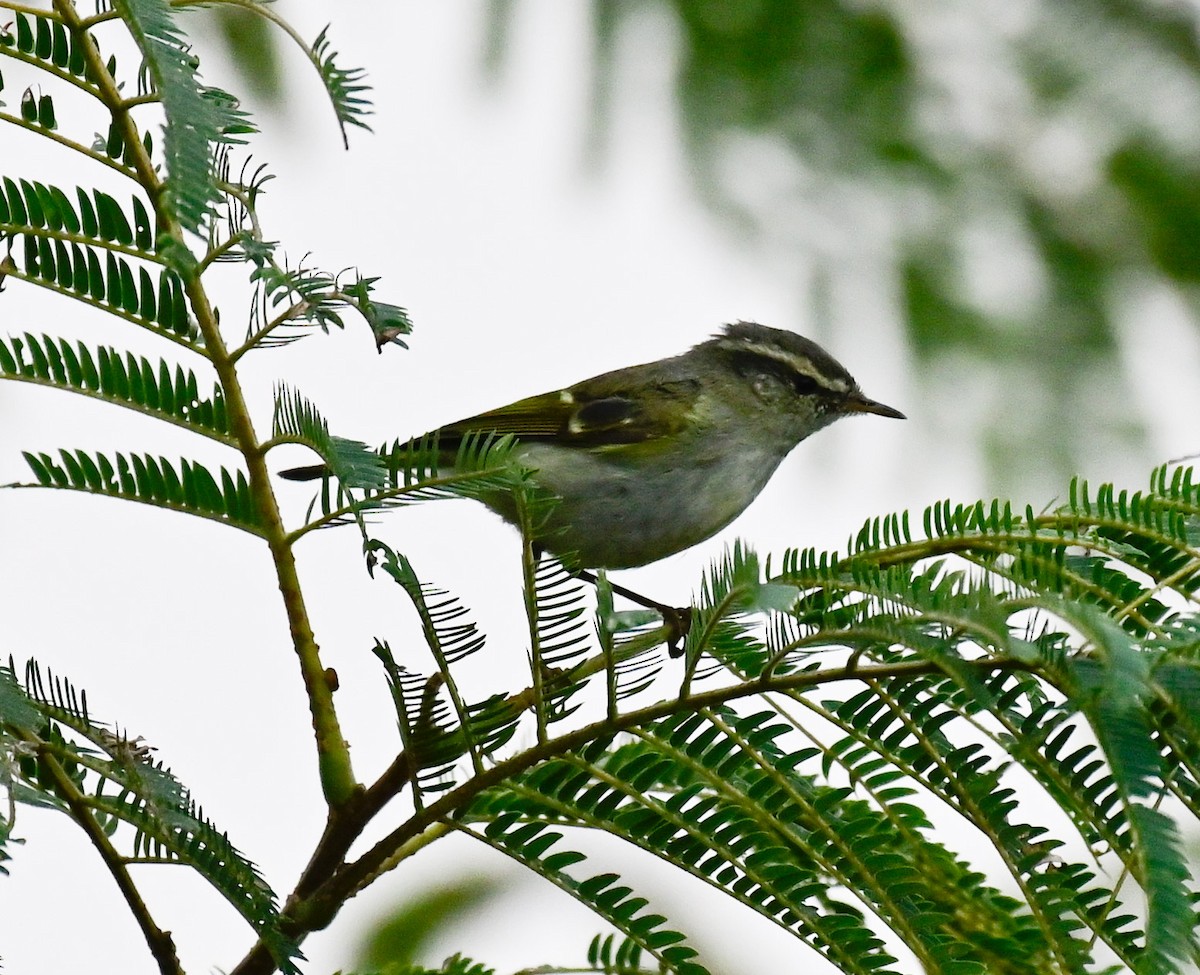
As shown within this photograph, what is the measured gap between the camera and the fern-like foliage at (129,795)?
5.87 feet

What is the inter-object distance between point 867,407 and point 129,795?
3392 mm

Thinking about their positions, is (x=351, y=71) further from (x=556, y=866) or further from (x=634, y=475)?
(x=634, y=475)

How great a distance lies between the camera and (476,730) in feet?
6.31

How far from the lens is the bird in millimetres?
4074

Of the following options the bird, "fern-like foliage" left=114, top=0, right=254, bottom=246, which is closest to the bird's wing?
the bird

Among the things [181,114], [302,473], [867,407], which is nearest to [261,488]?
[181,114]

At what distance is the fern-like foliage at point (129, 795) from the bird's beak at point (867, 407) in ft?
10.8

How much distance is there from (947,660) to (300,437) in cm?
89

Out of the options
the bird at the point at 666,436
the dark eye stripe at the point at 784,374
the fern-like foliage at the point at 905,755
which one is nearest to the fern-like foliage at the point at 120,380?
the fern-like foliage at the point at 905,755

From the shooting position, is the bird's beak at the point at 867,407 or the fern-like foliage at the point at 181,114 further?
the bird's beak at the point at 867,407

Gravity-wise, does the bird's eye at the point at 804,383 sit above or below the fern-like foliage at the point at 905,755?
above

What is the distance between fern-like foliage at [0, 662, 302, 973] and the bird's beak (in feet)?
10.8

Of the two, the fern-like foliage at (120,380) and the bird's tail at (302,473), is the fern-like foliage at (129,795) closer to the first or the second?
the fern-like foliage at (120,380)

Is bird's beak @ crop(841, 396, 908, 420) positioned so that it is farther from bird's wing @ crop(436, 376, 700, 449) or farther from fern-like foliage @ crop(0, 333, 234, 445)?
fern-like foliage @ crop(0, 333, 234, 445)
